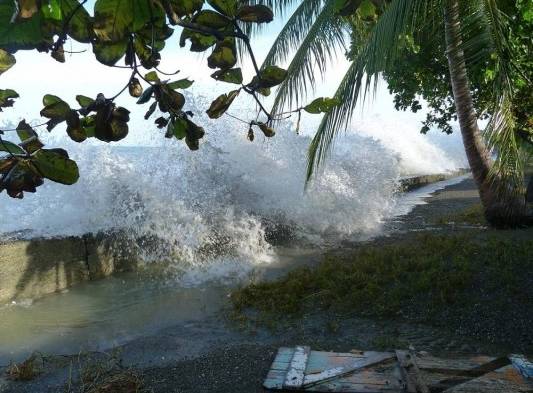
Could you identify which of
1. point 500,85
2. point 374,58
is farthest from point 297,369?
point 500,85

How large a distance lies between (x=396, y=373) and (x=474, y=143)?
4.39 m

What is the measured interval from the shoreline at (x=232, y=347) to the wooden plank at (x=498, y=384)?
45 cm

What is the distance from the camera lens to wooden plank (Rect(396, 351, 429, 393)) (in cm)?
266

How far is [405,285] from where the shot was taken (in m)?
4.42

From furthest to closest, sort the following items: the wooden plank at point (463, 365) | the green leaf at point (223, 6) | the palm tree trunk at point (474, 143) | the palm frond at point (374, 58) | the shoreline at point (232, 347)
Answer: the palm tree trunk at point (474, 143), the palm frond at point (374, 58), the shoreline at point (232, 347), the wooden plank at point (463, 365), the green leaf at point (223, 6)

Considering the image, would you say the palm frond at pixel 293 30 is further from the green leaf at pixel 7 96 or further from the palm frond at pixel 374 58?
the green leaf at pixel 7 96

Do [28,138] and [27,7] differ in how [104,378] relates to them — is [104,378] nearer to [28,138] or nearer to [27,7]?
[28,138]

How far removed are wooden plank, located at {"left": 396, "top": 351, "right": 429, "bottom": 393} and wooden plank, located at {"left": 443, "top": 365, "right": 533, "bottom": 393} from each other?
142mm

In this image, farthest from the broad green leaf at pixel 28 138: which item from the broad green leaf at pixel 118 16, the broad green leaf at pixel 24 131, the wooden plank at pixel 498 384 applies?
the wooden plank at pixel 498 384

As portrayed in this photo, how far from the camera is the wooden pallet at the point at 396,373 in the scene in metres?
2.73

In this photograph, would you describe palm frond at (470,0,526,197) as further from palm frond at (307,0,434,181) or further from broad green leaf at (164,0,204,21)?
broad green leaf at (164,0,204,21)

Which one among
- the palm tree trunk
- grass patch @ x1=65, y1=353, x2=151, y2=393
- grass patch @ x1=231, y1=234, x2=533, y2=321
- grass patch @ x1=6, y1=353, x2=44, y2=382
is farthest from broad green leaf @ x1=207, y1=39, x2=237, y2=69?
the palm tree trunk

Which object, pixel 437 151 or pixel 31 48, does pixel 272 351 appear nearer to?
pixel 31 48

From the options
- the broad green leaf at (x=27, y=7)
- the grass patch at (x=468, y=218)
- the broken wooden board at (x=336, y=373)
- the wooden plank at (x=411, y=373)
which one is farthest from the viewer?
the grass patch at (x=468, y=218)
